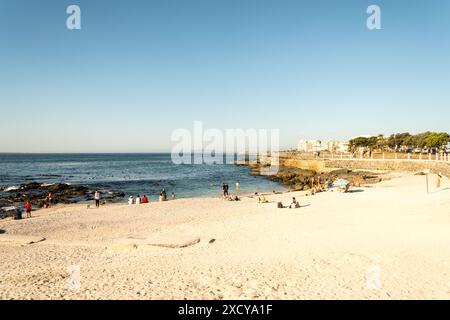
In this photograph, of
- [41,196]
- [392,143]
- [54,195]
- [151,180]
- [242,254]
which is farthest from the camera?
[392,143]

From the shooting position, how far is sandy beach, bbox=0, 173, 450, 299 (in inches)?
332

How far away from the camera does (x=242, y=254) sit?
11.3 metres

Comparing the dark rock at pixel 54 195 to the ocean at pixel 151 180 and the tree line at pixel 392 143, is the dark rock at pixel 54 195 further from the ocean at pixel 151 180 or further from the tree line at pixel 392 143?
the tree line at pixel 392 143

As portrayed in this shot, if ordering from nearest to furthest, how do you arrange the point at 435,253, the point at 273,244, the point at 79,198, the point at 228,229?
the point at 435,253 → the point at 273,244 → the point at 228,229 → the point at 79,198

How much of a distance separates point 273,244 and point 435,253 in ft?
17.6

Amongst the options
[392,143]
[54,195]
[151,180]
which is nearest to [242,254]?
[54,195]

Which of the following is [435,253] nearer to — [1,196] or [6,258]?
[6,258]

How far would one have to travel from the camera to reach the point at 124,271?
9891mm

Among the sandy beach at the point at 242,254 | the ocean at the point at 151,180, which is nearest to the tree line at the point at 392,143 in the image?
the ocean at the point at 151,180

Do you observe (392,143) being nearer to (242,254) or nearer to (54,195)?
(54,195)

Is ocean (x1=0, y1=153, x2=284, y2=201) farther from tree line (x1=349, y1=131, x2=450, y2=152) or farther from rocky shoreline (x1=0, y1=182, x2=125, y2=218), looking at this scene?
tree line (x1=349, y1=131, x2=450, y2=152)

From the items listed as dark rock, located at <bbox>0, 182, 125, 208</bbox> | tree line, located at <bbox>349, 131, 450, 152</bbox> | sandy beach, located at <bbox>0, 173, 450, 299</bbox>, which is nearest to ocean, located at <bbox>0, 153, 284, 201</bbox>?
dark rock, located at <bbox>0, 182, 125, 208</bbox>

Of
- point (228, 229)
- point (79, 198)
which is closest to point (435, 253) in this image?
point (228, 229)
